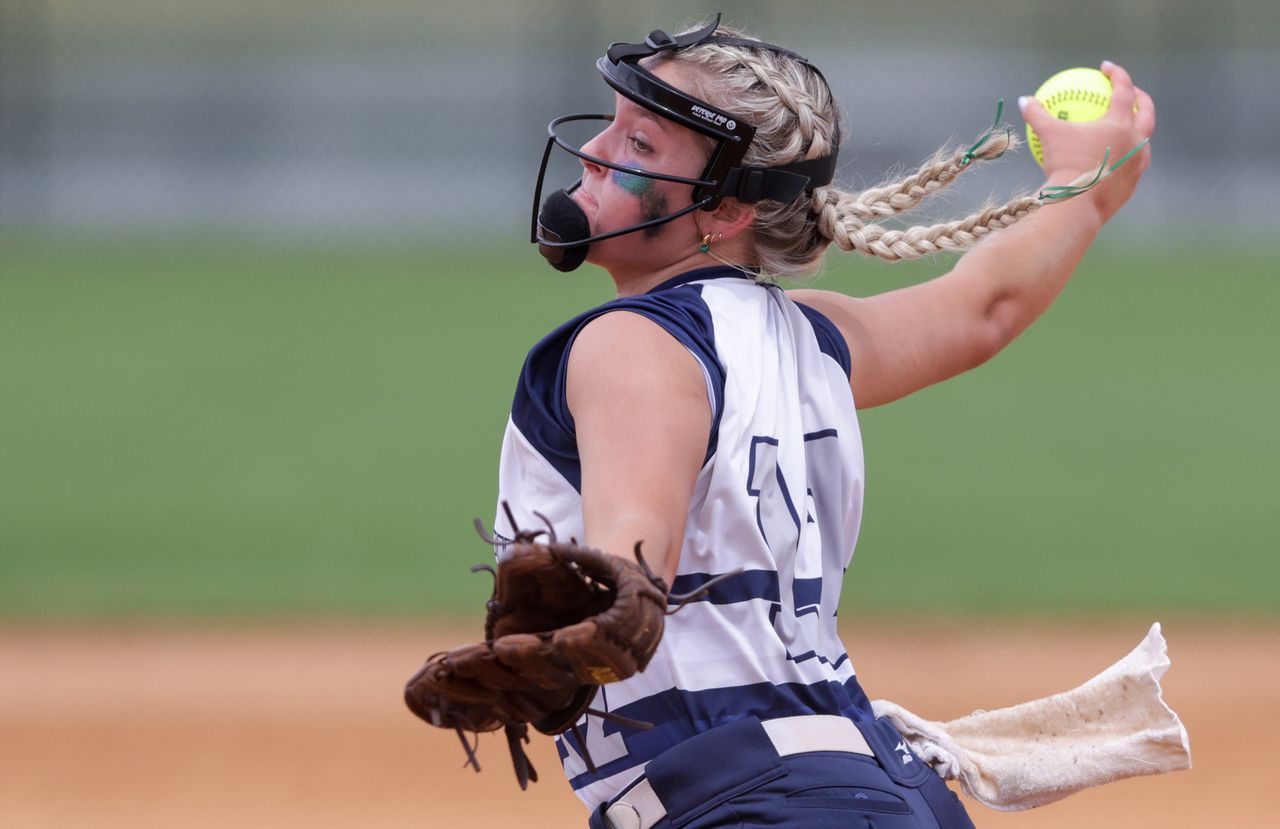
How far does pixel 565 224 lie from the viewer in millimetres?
2123

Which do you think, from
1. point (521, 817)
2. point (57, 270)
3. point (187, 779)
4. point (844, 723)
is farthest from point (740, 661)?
point (57, 270)

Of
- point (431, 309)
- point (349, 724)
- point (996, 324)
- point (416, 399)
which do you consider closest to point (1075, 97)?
point (996, 324)

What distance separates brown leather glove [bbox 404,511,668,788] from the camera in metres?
1.54

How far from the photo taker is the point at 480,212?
1706 cm

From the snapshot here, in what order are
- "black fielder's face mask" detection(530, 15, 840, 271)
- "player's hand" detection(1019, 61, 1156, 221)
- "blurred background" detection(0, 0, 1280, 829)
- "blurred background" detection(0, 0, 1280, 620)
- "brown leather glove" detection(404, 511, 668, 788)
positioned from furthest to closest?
"blurred background" detection(0, 0, 1280, 620), "blurred background" detection(0, 0, 1280, 829), "player's hand" detection(1019, 61, 1156, 221), "black fielder's face mask" detection(530, 15, 840, 271), "brown leather glove" detection(404, 511, 668, 788)

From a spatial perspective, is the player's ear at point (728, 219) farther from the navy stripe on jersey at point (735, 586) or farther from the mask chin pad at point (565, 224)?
the navy stripe on jersey at point (735, 586)

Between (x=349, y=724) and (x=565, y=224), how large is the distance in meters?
4.04

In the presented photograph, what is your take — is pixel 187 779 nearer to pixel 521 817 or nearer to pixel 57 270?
pixel 521 817

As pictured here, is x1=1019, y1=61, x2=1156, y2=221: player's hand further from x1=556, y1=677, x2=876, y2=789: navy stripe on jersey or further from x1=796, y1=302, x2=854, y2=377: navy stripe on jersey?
x1=556, y1=677, x2=876, y2=789: navy stripe on jersey

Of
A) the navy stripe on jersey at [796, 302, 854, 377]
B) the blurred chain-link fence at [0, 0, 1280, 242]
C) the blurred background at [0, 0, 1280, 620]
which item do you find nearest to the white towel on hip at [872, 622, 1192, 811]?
the navy stripe on jersey at [796, 302, 854, 377]

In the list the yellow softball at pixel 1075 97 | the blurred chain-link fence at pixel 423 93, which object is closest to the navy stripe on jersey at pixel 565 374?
the yellow softball at pixel 1075 97

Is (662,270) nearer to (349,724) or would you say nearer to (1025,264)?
(1025,264)

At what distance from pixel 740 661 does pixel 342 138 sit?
623 inches

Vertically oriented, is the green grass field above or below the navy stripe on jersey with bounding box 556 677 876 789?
below
